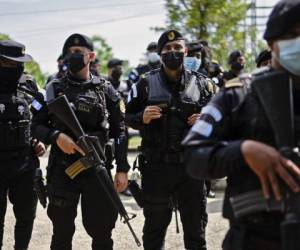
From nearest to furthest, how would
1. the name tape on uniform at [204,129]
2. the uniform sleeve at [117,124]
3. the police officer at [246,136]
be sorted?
the police officer at [246,136] < the name tape on uniform at [204,129] < the uniform sleeve at [117,124]

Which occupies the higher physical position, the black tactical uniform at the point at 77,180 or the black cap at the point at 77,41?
the black cap at the point at 77,41

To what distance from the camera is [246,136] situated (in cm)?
258

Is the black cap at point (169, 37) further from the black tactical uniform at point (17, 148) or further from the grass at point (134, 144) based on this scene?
the grass at point (134, 144)

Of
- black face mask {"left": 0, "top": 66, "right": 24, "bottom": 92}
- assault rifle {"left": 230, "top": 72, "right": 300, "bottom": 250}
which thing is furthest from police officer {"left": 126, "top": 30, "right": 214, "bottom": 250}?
assault rifle {"left": 230, "top": 72, "right": 300, "bottom": 250}

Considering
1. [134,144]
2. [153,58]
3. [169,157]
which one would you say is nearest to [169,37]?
[169,157]

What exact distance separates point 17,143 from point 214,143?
10.6 feet

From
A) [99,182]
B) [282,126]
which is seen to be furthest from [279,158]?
[99,182]

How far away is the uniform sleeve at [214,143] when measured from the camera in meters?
2.47

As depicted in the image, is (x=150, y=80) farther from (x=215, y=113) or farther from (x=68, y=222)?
(x=215, y=113)

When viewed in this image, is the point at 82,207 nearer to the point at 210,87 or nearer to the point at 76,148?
the point at 76,148

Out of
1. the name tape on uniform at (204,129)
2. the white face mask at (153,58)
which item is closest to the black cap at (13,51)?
the name tape on uniform at (204,129)

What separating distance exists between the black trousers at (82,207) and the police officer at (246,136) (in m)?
2.09

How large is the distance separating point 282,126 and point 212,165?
1.11 feet

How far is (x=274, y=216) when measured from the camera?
8.30 ft
